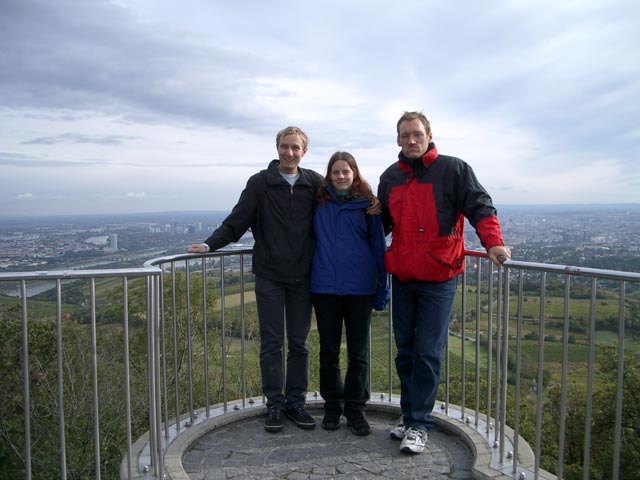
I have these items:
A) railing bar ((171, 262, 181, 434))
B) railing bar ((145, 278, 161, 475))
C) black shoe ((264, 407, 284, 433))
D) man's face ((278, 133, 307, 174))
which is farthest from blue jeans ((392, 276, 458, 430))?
railing bar ((145, 278, 161, 475))

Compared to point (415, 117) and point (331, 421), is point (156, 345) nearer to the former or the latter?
point (331, 421)

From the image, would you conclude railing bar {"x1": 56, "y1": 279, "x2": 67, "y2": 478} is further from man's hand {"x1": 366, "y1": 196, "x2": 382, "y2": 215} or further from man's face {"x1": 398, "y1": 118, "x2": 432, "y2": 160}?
man's face {"x1": 398, "y1": 118, "x2": 432, "y2": 160}

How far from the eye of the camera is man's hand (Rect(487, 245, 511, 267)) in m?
3.12

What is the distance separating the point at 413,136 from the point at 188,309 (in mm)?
1918

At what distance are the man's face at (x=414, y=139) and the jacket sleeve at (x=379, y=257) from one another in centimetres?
52

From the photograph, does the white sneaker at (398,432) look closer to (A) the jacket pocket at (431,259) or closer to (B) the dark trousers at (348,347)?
(B) the dark trousers at (348,347)

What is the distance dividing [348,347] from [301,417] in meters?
0.70

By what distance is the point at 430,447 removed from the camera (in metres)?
3.70

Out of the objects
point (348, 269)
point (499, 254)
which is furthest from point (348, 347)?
point (499, 254)

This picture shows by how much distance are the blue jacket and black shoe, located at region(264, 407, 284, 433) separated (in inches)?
39.9

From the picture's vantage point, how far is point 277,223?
3775mm

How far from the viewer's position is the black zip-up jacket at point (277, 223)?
3754 mm

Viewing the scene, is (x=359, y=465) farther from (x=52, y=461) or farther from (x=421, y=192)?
(x=52, y=461)

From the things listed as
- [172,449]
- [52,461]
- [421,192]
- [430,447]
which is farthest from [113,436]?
[421,192]
